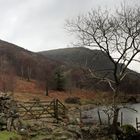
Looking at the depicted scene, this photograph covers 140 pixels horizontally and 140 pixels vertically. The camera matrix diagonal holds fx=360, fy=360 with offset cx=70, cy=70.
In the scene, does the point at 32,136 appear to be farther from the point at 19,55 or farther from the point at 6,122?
the point at 19,55

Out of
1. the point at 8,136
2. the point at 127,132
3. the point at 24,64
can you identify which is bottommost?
the point at 127,132

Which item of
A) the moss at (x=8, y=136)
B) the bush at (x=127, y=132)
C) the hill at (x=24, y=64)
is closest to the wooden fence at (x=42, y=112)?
the moss at (x=8, y=136)

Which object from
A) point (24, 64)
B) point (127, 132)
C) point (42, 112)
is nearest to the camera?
point (42, 112)

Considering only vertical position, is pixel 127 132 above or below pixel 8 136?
below


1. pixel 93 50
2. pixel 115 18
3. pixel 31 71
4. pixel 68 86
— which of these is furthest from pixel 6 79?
pixel 31 71

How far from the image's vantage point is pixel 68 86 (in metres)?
99.3

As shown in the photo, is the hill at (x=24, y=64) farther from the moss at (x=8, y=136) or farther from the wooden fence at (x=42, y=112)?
the moss at (x=8, y=136)

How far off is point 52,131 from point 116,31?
457 inches

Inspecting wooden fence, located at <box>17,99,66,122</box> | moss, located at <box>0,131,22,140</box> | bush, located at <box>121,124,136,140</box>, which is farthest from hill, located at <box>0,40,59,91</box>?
moss, located at <box>0,131,22,140</box>

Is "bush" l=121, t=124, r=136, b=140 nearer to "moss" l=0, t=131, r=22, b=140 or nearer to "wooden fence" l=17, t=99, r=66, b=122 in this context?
"wooden fence" l=17, t=99, r=66, b=122

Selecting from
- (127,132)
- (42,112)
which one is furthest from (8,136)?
(127,132)

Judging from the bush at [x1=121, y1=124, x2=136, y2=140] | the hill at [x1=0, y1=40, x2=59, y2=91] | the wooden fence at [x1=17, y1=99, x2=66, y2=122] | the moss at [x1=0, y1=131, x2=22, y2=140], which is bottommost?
the bush at [x1=121, y1=124, x2=136, y2=140]

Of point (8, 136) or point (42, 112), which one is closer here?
point (8, 136)

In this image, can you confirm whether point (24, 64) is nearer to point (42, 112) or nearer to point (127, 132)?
point (42, 112)
